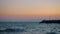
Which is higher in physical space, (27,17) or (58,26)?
(27,17)

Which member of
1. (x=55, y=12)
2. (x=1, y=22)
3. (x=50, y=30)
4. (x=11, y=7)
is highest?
(x=11, y=7)

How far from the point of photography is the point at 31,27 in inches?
54.2

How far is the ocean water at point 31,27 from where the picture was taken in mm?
1359

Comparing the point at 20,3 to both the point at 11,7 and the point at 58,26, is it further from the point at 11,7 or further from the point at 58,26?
the point at 58,26

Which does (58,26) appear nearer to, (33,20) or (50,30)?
(50,30)

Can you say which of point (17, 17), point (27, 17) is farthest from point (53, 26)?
point (17, 17)

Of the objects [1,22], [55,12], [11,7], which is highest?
[11,7]

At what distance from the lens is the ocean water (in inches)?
53.5

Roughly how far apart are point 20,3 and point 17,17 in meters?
0.25

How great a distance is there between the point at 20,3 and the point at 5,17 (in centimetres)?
35

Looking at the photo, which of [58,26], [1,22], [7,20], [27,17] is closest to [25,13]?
[27,17]

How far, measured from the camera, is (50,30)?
1.36 meters

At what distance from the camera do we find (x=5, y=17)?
1.39 meters

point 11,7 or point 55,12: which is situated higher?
point 11,7
